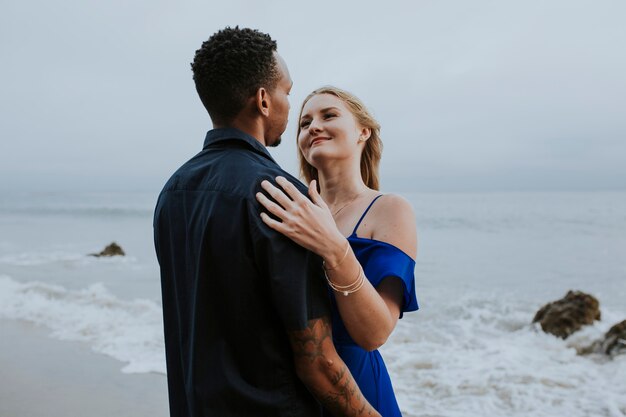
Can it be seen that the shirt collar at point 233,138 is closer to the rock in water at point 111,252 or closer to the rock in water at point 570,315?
the rock in water at point 570,315

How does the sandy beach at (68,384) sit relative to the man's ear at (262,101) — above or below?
below

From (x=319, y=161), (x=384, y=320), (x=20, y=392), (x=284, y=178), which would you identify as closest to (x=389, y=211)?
(x=319, y=161)

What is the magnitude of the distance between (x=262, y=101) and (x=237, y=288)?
63 centimetres

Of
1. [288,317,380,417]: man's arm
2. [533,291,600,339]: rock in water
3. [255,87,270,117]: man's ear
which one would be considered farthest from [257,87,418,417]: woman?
[533,291,600,339]: rock in water

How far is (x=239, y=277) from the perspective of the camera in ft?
5.19

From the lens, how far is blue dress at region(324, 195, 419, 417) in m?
2.30

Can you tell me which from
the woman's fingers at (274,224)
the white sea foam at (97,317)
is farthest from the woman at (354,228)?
the white sea foam at (97,317)

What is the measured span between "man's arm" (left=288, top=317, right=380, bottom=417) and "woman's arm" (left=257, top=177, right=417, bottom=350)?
0.56ft

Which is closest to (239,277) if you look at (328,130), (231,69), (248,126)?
(248,126)

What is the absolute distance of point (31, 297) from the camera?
37.3 ft

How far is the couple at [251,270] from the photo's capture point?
5.18 feet

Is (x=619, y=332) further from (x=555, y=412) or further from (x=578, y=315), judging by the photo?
(x=555, y=412)

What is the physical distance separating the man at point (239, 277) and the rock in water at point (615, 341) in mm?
8201

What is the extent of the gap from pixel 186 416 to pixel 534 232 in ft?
119
